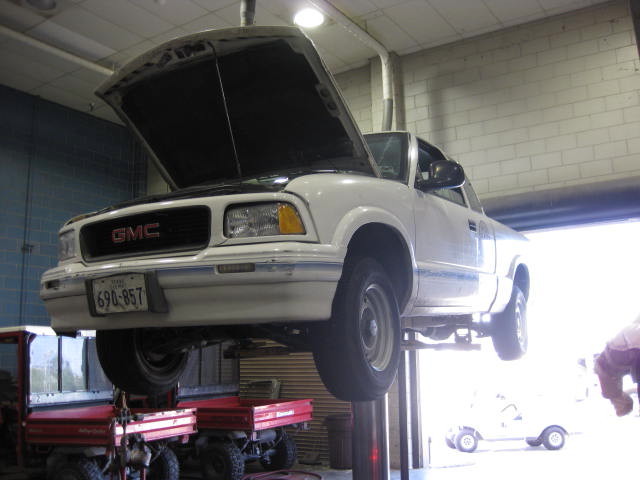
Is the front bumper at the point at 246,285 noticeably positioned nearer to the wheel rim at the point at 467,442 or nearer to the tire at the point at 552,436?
the wheel rim at the point at 467,442

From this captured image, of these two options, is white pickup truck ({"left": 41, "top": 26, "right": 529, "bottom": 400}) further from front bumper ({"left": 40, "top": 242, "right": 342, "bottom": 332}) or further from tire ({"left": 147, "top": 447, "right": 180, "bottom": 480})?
tire ({"left": 147, "top": 447, "right": 180, "bottom": 480})

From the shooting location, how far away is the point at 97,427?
675 centimetres

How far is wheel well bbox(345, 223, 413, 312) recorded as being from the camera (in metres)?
2.90

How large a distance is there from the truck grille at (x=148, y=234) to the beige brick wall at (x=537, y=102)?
247 inches

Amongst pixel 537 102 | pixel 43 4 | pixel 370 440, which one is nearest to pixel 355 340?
pixel 370 440

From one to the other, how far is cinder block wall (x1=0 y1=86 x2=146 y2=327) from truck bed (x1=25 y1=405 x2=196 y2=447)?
9.73 ft

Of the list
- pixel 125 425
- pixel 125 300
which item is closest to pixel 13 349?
pixel 125 425

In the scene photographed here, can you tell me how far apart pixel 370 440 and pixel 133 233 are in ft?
8.52

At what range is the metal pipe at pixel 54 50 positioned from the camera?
859 cm

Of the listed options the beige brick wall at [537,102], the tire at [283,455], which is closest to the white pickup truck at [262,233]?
the beige brick wall at [537,102]

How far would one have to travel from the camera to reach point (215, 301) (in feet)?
8.08

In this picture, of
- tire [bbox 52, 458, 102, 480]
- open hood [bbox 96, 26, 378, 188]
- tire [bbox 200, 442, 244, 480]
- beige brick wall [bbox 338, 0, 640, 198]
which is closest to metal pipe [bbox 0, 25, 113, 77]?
beige brick wall [bbox 338, 0, 640, 198]

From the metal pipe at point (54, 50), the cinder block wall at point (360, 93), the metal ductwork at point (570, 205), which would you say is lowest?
the metal ductwork at point (570, 205)

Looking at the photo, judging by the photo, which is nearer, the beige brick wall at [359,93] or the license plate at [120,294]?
the license plate at [120,294]
